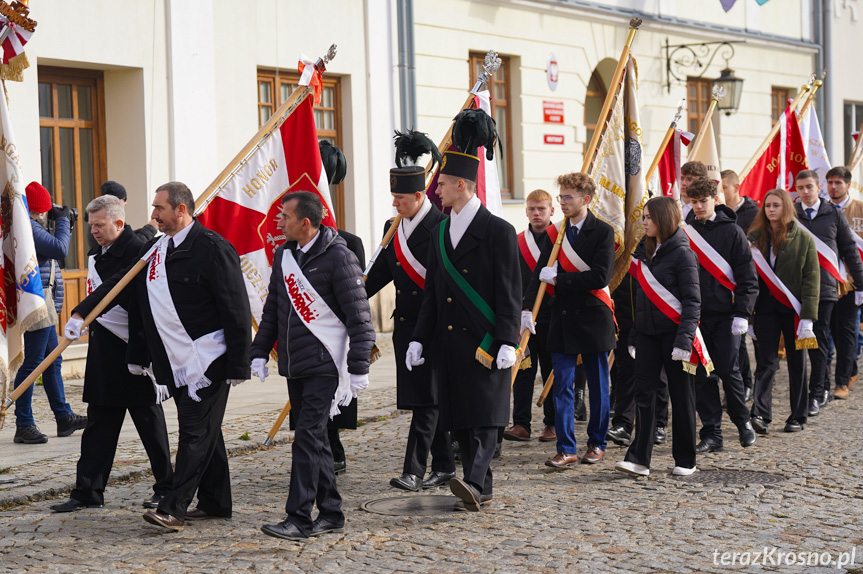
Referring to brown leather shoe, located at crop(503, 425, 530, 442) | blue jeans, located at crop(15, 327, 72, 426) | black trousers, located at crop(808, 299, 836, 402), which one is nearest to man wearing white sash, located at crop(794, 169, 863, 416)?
black trousers, located at crop(808, 299, 836, 402)

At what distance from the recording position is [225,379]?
6.48 meters

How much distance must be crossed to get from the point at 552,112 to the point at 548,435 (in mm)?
9967

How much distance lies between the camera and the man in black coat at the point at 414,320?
7332 millimetres

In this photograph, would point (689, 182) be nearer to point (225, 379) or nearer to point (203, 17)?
point (225, 379)

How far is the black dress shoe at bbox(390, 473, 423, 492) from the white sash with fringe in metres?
1.08

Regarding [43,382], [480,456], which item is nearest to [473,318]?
[480,456]

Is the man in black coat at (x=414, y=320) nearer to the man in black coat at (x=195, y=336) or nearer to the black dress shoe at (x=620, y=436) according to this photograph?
the man in black coat at (x=195, y=336)

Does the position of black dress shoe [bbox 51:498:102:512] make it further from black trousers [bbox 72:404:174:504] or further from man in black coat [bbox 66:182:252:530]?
man in black coat [bbox 66:182:252:530]

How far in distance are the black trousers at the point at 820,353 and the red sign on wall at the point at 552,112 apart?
27.7ft

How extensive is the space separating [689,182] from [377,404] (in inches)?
129

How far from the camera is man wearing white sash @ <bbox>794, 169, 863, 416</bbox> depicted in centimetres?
1011

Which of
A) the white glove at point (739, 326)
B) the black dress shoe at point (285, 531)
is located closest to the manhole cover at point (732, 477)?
the white glove at point (739, 326)

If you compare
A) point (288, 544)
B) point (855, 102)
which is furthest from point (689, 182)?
point (855, 102)

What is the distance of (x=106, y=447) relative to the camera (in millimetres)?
6961
